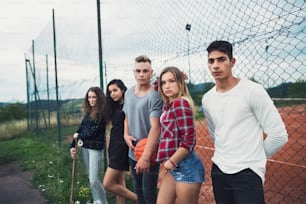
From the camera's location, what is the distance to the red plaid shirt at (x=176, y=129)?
6.49 ft

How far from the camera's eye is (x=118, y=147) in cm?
296

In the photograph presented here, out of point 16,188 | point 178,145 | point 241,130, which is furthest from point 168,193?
point 16,188

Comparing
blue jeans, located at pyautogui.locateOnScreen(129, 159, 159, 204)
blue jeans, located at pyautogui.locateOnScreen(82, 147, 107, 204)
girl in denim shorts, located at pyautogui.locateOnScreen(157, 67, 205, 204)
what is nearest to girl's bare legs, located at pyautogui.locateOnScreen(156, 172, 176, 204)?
girl in denim shorts, located at pyautogui.locateOnScreen(157, 67, 205, 204)

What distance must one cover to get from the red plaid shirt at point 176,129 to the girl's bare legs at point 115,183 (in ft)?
3.45

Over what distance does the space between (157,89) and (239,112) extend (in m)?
0.83

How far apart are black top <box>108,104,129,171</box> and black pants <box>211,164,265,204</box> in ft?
4.05

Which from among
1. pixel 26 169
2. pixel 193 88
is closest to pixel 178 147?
pixel 193 88

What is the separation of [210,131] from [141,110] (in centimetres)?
59

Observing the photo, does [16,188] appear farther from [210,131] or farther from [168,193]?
[210,131]

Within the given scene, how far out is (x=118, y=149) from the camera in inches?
116

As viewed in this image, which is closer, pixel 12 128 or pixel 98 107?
pixel 98 107

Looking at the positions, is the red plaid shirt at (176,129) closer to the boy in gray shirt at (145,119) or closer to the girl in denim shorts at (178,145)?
the girl in denim shorts at (178,145)

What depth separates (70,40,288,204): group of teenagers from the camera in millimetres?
1722

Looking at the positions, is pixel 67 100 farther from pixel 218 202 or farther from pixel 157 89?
pixel 218 202
